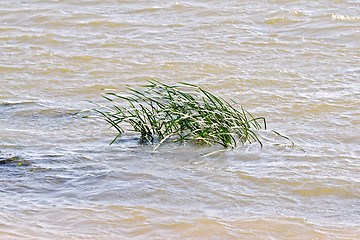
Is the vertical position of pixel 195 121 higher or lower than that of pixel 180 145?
higher

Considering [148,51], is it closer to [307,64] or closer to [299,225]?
[307,64]

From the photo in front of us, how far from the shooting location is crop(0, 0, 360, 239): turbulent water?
13.2 ft

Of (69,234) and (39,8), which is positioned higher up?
(39,8)

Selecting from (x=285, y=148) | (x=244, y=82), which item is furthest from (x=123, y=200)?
(x=244, y=82)

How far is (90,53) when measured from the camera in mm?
8359

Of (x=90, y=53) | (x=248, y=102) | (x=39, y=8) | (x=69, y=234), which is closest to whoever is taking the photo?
(x=69, y=234)

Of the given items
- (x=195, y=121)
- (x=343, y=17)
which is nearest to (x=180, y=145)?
(x=195, y=121)

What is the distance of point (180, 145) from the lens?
5273 mm

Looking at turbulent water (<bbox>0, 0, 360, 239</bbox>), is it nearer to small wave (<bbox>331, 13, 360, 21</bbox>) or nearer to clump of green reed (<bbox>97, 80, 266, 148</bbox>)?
small wave (<bbox>331, 13, 360, 21</bbox>)

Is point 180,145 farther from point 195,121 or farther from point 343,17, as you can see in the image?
point 343,17

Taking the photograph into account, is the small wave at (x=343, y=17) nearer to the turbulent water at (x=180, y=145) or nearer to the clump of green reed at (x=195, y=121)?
the turbulent water at (x=180, y=145)

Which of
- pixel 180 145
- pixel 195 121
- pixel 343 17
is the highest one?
pixel 343 17

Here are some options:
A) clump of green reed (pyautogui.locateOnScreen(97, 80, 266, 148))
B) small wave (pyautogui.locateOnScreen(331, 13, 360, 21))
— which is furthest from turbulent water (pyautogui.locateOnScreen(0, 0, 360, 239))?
clump of green reed (pyautogui.locateOnScreen(97, 80, 266, 148))

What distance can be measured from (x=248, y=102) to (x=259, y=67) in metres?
1.20
